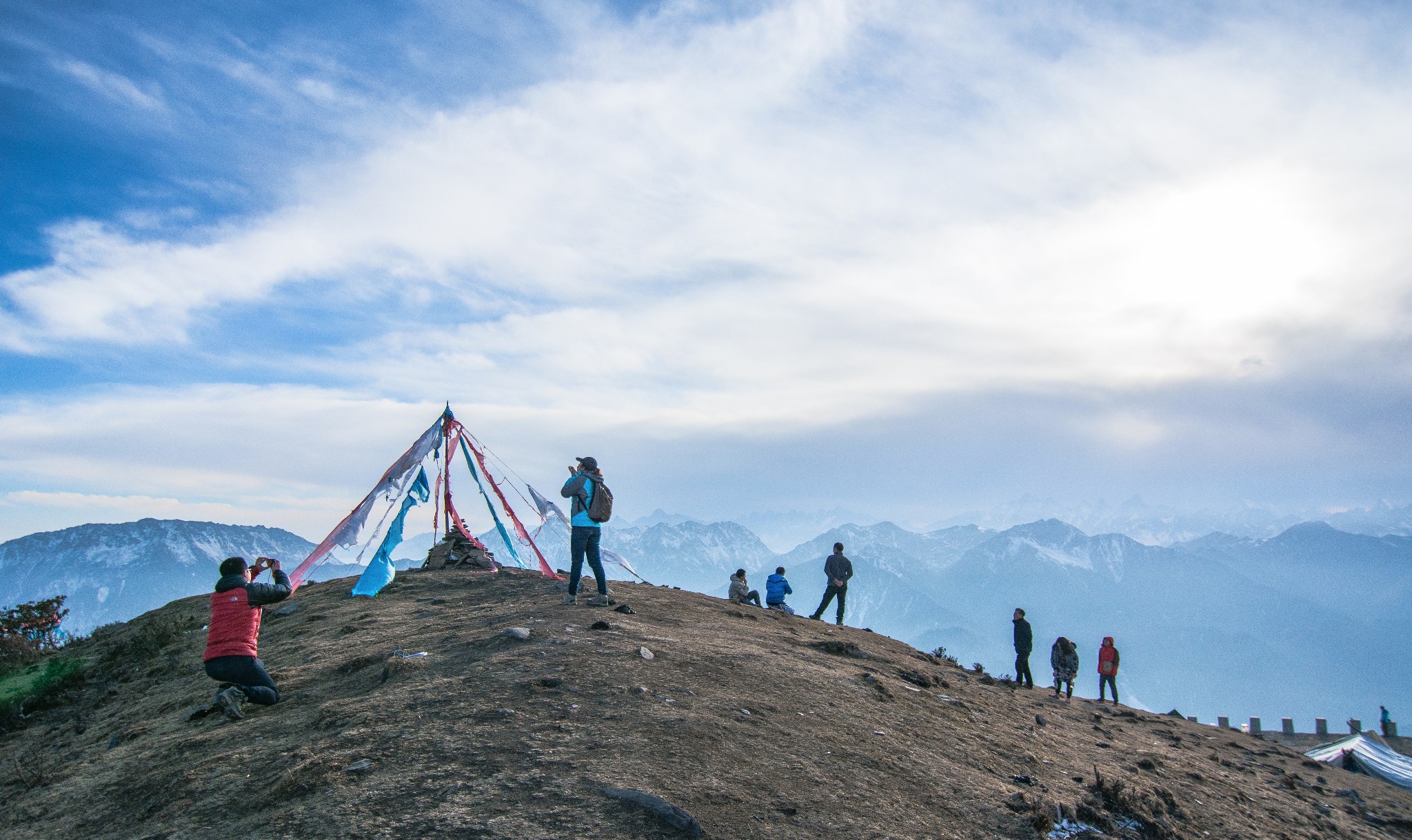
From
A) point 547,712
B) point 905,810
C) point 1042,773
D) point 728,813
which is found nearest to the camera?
point 728,813

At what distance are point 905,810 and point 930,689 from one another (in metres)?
6.01

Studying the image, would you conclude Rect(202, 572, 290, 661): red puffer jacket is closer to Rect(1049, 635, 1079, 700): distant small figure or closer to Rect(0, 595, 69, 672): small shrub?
Rect(0, 595, 69, 672): small shrub

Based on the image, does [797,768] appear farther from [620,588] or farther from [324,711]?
[620,588]

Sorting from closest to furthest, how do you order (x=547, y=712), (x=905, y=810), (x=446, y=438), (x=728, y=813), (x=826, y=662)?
1. (x=728, y=813)
2. (x=905, y=810)
3. (x=547, y=712)
4. (x=826, y=662)
5. (x=446, y=438)

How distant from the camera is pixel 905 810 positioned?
733cm

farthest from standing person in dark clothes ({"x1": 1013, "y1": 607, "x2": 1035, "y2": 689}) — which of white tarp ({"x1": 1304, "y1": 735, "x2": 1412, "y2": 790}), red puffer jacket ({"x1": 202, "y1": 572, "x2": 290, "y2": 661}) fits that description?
red puffer jacket ({"x1": 202, "y1": 572, "x2": 290, "y2": 661})

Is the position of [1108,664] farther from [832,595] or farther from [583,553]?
[583,553]

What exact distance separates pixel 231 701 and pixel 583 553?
19.4ft

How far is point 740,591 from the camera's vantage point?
21922mm

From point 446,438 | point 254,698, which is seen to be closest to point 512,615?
point 254,698

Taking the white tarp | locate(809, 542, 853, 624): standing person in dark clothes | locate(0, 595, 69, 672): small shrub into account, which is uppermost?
locate(809, 542, 853, 624): standing person in dark clothes

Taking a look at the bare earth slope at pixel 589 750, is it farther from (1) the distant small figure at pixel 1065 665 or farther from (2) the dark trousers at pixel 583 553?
(1) the distant small figure at pixel 1065 665

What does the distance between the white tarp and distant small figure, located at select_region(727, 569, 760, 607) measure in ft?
52.4

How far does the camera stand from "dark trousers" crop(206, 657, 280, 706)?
9547 millimetres
